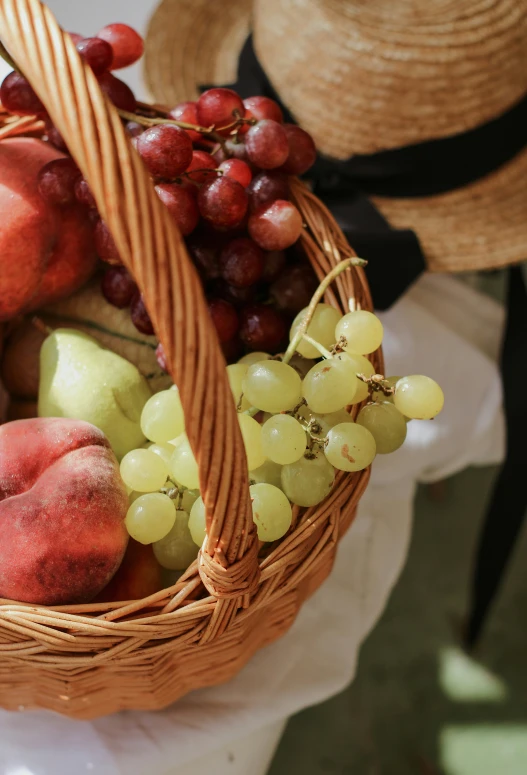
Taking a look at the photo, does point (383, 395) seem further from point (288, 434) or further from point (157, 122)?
point (157, 122)

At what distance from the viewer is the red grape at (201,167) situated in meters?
0.54

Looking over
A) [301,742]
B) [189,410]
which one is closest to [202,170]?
[189,410]

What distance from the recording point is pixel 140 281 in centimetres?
33

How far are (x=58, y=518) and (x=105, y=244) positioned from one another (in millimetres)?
240

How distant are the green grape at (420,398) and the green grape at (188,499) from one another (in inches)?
6.5

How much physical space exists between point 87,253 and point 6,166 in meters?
0.10

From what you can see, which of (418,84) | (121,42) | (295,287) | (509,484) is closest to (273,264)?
(295,287)

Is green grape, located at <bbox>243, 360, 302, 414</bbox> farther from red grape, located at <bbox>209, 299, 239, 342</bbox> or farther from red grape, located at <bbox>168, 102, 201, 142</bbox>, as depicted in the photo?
red grape, located at <bbox>168, 102, 201, 142</bbox>

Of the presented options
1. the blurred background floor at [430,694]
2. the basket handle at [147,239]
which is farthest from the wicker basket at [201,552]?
the blurred background floor at [430,694]

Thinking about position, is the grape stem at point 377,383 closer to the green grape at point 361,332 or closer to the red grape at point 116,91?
the green grape at point 361,332

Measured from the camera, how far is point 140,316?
1.86 feet

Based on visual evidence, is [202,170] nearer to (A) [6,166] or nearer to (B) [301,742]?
(A) [6,166]

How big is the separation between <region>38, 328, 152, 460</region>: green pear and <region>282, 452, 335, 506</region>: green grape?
0.17 metres

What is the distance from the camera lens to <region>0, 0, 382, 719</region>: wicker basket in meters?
0.34
